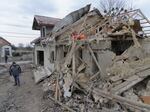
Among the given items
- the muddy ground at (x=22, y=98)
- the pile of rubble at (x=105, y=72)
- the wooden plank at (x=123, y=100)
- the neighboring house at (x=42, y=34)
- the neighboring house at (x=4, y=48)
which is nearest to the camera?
the wooden plank at (x=123, y=100)

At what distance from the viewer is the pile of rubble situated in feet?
34.8

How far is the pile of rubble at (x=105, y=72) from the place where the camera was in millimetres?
10602

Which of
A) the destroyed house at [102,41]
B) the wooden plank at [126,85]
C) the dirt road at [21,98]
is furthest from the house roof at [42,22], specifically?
the wooden plank at [126,85]

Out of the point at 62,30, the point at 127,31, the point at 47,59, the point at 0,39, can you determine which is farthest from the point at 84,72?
the point at 0,39

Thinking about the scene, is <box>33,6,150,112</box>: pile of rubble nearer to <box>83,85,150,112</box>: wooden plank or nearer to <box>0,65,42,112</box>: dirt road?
<box>83,85,150,112</box>: wooden plank

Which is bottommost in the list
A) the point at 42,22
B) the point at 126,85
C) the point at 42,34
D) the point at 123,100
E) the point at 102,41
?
the point at 123,100

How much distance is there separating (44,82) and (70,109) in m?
6.78

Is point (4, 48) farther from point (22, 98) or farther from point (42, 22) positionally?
point (22, 98)

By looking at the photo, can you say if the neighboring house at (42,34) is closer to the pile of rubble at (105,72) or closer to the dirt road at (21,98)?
the dirt road at (21,98)

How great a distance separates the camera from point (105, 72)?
13555 millimetres

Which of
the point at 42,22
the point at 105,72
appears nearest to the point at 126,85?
the point at 105,72

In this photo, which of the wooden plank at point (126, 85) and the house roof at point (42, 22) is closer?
the wooden plank at point (126, 85)

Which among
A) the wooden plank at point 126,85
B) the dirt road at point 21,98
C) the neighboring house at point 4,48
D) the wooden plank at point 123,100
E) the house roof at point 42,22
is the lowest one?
the dirt road at point 21,98

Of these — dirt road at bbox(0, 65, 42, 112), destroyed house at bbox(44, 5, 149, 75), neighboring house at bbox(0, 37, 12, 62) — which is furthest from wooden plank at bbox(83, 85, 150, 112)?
neighboring house at bbox(0, 37, 12, 62)
